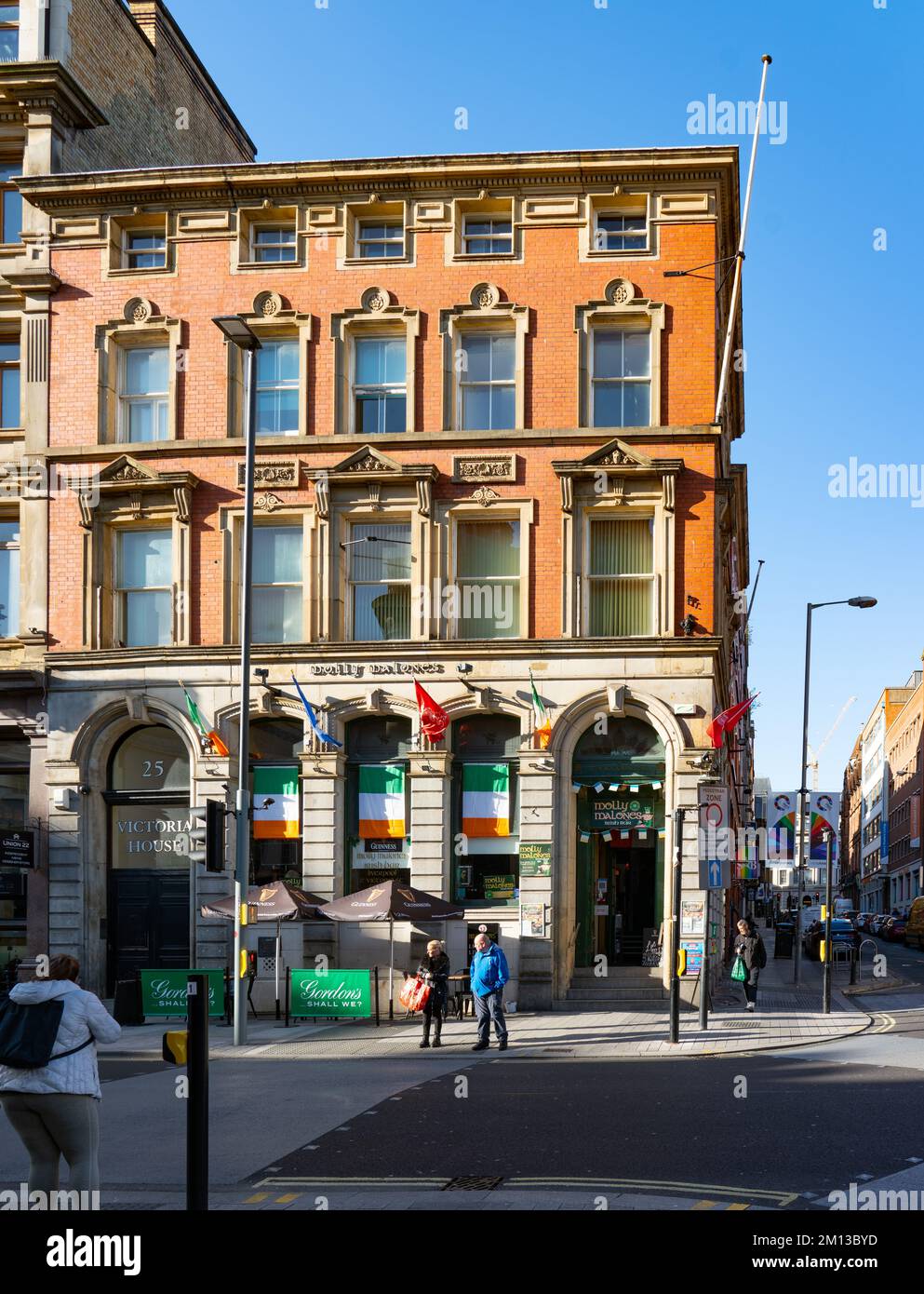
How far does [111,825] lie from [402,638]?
7911 mm

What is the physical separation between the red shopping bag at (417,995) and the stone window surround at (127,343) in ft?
47.2

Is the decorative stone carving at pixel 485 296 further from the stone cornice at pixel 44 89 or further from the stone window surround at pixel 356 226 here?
the stone cornice at pixel 44 89

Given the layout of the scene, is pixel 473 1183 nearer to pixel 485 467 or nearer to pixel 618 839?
pixel 618 839

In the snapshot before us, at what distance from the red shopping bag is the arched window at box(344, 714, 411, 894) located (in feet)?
22.8

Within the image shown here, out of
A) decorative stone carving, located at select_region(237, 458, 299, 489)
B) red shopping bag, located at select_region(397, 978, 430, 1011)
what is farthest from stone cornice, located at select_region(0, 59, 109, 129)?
red shopping bag, located at select_region(397, 978, 430, 1011)

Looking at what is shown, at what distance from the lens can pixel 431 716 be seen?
29438mm

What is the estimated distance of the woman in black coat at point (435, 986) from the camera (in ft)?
75.0

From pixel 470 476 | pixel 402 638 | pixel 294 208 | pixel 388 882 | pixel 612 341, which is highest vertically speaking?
pixel 294 208

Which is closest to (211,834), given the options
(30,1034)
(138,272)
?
(30,1034)

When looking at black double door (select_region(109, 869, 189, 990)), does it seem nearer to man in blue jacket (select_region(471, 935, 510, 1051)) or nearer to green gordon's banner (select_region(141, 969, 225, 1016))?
green gordon's banner (select_region(141, 969, 225, 1016))
